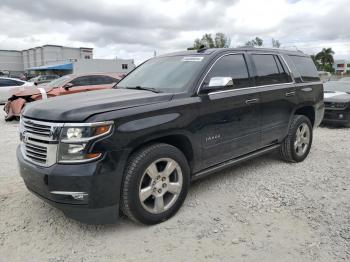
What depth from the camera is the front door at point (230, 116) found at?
12.6ft

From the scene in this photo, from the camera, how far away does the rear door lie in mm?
4641

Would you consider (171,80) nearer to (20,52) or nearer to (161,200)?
(161,200)

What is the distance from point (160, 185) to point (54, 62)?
239ft

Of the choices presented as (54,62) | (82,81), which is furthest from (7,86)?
(54,62)

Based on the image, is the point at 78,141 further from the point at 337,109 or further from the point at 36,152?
the point at 337,109

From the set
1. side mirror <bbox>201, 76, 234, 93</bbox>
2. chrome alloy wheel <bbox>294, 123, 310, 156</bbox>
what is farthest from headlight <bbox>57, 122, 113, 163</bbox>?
chrome alloy wheel <bbox>294, 123, 310, 156</bbox>

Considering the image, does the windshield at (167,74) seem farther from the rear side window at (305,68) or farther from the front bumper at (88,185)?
the rear side window at (305,68)

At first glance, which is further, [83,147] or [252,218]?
[252,218]

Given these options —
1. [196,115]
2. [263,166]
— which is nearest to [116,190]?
[196,115]

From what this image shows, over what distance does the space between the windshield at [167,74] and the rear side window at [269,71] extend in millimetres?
1026

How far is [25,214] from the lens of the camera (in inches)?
146

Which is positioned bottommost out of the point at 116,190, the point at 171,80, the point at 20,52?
the point at 116,190

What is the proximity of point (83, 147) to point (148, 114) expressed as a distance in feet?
2.35

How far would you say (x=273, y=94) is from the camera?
4762mm
